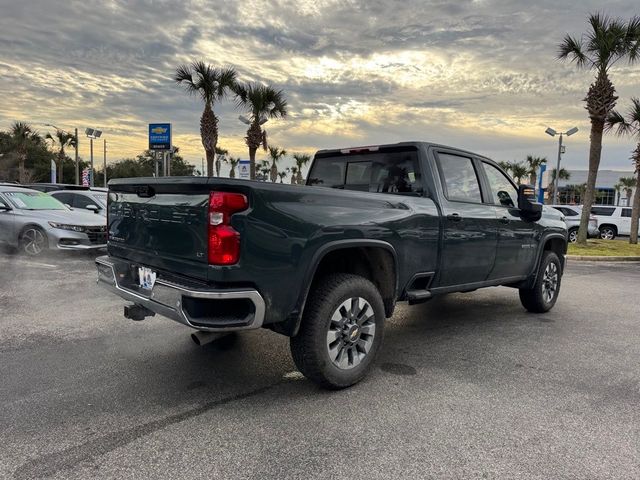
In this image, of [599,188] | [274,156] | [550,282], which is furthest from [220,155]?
[599,188]

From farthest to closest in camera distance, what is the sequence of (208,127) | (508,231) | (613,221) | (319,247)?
(208,127), (613,221), (508,231), (319,247)

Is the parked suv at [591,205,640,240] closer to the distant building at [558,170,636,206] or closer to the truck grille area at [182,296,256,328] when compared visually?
the truck grille area at [182,296,256,328]

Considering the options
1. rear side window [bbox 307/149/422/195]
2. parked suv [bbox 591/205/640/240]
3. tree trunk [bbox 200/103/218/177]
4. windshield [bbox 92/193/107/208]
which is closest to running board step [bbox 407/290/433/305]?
rear side window [bbox 307/149/422/195]

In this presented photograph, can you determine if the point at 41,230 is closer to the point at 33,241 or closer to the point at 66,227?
the point at 33,241

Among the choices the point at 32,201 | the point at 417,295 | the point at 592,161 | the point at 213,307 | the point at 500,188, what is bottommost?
the point at 417,295

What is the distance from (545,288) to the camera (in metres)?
6.39

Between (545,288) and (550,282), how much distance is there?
0.48 feet

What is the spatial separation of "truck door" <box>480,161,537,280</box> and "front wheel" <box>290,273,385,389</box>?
2040 millimetres

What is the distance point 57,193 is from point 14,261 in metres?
3.81

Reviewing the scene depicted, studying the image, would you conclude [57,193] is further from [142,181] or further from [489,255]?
[489,255]

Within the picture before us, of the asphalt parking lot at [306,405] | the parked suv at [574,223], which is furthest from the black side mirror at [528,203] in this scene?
the parked suv at [574,223]

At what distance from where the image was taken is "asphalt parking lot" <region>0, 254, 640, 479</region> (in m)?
2.70

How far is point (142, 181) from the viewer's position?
368 cm

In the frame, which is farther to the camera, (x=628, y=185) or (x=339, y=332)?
(x=628, y=185)
